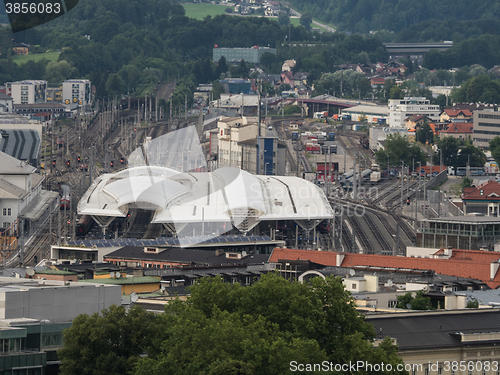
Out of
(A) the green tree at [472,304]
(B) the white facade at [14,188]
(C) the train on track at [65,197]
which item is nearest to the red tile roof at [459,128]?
(C) the train on track at [65,197]

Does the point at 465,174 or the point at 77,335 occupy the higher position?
the point at 77,335

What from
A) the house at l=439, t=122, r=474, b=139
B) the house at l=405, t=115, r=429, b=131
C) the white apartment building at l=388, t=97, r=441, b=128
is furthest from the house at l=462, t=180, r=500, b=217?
the white apartment building at l=388, t=97, r=441, b=128

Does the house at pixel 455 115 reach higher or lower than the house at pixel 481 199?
lower

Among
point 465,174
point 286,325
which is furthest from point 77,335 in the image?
point 465,174

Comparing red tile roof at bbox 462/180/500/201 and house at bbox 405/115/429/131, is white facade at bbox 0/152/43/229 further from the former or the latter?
house at bbox 405/115/429/131

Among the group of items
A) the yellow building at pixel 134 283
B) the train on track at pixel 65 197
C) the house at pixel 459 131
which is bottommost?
the train on track at pixel 65 197

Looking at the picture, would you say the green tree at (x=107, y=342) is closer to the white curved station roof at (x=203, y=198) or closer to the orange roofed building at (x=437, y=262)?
the orange roofed building at (x=437, y=262)

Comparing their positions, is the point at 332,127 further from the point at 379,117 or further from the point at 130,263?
the point at 130,263
